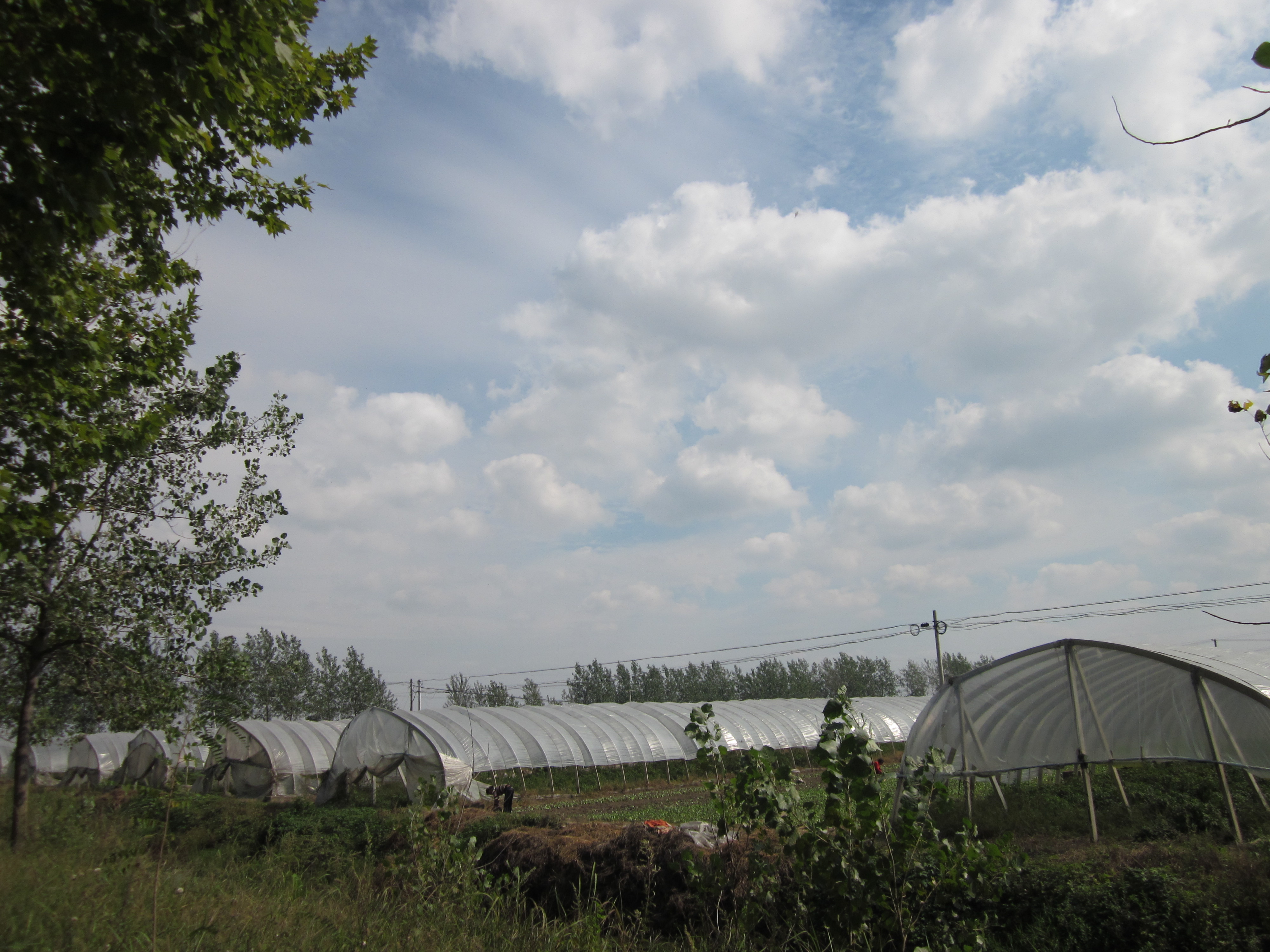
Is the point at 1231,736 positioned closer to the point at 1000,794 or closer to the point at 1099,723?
the point at 1099,723

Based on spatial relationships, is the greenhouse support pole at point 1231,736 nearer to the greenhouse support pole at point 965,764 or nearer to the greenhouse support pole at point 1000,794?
the greenhouse support pole at point 1000,794

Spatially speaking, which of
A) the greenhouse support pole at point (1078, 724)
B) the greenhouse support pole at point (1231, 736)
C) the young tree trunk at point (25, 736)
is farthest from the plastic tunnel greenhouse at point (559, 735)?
the young tree trunk at point (25, 736)

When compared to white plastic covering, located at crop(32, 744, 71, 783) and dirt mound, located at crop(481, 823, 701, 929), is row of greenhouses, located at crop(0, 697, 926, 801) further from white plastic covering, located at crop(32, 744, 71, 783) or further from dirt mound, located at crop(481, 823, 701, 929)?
dirt mound, located at crop(481, 823, 701, 929)

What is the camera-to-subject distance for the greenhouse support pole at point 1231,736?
11.0m

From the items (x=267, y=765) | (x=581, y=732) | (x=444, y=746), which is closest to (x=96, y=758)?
(x=267, y=765)

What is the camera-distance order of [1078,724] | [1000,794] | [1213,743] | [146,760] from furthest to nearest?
[146,760], [1000,794], [1078,724], [1213,743]

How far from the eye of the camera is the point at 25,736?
1427 centimetres

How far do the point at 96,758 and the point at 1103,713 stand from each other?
157 feet

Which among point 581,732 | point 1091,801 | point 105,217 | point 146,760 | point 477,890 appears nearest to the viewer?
point 105,217

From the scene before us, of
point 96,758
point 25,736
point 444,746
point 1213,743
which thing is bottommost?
point 96,758

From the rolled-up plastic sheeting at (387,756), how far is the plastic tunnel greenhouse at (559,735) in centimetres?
3

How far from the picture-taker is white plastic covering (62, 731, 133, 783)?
4172 centimetres

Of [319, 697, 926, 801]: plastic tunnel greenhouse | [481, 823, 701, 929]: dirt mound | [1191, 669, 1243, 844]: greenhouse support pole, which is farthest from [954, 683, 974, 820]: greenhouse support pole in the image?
[481, 823, 701, 929]: dirt mound

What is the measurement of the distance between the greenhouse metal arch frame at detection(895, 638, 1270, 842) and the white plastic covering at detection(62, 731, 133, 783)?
42193mm
